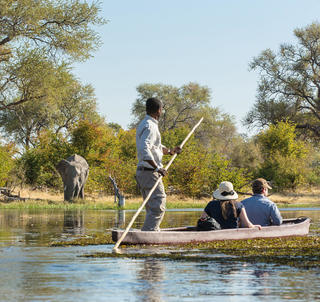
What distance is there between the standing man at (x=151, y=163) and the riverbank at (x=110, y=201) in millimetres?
19674

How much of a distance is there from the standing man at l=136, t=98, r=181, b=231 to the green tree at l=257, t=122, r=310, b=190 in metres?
36.4

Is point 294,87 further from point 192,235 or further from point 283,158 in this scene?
point 192,235

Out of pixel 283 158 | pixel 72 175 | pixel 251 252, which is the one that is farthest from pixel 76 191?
pixel 251 252

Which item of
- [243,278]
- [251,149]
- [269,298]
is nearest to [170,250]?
[243,278]

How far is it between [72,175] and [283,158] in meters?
18.3

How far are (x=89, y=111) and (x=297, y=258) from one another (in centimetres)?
5695

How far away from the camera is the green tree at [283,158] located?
47.8m

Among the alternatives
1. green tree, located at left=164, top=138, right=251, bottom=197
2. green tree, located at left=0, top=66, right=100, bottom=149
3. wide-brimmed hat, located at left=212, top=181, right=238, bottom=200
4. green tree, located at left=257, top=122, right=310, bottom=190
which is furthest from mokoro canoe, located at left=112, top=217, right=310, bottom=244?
green tree, located at left=0, top=66, right=100, bottom=149

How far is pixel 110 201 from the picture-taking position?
3825 cm

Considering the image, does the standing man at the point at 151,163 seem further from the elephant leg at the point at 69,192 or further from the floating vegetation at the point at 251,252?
the elephant leg at the point at 69,192

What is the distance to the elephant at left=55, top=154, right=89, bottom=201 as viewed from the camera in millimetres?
35625

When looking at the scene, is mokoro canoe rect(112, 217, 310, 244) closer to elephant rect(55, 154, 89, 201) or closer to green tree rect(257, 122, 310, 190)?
elephant rect(55, 154, 89, 201)

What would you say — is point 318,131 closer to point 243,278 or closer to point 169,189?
point 169,189

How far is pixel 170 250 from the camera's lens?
10.9 m
